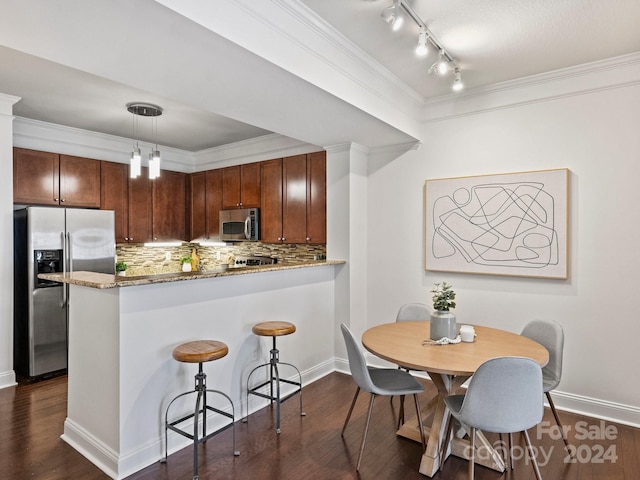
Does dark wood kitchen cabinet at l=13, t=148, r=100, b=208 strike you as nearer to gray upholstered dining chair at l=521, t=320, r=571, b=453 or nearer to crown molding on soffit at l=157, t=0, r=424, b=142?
crown molding on soffit at l=157, t=0, r=424, b=142

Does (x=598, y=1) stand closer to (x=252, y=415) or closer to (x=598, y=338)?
(x=598, y=338)

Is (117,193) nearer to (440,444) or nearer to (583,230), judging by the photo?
(440,444)

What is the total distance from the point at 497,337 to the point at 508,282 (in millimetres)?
905

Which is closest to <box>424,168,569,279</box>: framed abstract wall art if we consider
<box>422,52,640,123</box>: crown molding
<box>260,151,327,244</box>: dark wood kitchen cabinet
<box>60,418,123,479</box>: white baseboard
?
<box>422,52,640,123</box>: crown molding

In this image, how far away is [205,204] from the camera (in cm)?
559

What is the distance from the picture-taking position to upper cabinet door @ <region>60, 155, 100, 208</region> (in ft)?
14.5

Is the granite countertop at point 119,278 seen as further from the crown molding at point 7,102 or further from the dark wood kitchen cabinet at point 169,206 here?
the dark wood kitchen cabinet at point 169,206

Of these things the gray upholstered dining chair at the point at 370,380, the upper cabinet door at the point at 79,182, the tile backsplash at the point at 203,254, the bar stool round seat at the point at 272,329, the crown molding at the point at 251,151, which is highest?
the crown molding at the point at 251,151

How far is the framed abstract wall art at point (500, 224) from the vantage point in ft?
10.2

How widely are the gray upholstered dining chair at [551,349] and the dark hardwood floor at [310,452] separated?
263mm

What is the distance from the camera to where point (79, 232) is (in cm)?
405

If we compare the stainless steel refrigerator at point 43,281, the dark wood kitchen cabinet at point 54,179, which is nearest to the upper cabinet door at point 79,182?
the dark wood kitchen cabinet at point 54,179

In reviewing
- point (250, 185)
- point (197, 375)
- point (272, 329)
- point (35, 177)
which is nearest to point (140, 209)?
point (35, 177)

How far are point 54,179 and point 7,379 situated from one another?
6.88ft
